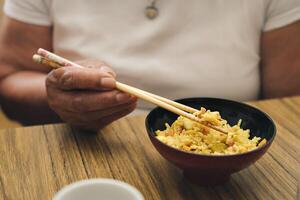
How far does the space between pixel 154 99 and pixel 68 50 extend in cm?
45

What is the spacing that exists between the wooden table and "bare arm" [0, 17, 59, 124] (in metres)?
0.24

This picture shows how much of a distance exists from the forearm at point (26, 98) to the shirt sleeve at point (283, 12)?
637 millimetres

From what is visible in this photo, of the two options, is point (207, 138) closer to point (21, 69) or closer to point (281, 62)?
point (281, 62)

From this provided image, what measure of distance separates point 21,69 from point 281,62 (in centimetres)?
74

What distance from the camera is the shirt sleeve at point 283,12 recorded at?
118 centimetres

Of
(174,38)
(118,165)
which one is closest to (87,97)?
(118,165)

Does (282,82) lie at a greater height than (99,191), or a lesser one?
lesser

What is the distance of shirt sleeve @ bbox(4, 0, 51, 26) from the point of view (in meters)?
1.22

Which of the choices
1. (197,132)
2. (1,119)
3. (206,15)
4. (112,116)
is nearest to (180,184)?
(197,132)

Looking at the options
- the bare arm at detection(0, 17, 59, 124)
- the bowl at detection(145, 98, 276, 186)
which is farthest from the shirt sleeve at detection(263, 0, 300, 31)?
the bare arm at detection(0, 17, 59, 124)

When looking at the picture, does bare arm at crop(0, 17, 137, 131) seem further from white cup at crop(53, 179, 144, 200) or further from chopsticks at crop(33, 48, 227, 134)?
white cup at crop(53, 179, 144, 200)

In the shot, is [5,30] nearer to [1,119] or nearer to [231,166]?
[231,166]

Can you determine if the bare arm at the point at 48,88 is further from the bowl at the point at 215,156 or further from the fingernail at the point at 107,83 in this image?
the bowl at the point at 215,156

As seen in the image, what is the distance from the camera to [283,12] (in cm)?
119
